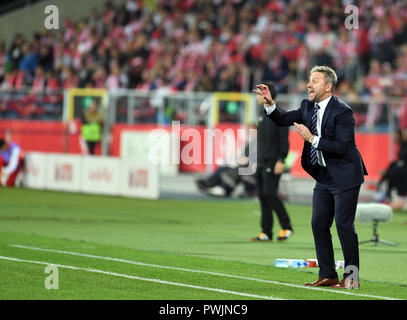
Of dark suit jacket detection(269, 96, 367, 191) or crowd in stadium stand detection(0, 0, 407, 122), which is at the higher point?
crowd in stadium stand detection(0, 0, 407, 122)

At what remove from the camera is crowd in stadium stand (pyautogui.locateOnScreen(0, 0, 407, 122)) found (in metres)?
30.0

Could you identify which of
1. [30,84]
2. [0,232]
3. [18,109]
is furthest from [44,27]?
[0,232]

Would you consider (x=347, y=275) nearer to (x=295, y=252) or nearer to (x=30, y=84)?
(x=295, y=252)

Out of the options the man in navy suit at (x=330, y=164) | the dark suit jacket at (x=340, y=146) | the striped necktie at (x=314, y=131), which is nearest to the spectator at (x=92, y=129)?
the man in navy suit at (x=330, y=164)

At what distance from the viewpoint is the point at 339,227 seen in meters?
10.4

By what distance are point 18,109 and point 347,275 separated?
24.5m

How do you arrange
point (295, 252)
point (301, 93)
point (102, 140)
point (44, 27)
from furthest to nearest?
point (44, 27) → point (102, 140) → point (301, 93) → point (295, 252)

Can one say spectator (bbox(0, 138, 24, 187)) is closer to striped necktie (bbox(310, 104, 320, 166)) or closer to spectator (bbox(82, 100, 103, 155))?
spectator (bbox(82, 100, 103, 155))

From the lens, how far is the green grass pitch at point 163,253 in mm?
10180

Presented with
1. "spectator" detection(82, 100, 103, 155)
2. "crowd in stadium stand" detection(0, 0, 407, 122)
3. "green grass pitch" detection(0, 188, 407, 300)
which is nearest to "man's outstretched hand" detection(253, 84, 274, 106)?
"green grass pitch" detection(0, 188, 407, 300)

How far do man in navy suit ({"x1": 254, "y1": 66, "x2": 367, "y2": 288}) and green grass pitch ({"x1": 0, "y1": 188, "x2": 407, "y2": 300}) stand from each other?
15.2 inches

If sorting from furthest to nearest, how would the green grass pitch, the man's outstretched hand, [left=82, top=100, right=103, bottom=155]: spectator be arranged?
[left=82, top=100, right=103, bottom=155]: spectator
the man's outstretched hand
the green grass pitch

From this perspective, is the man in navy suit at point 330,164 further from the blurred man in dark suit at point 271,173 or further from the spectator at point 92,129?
the spectator at point 92,129

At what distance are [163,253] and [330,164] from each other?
4.01 meters
